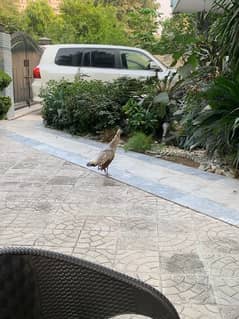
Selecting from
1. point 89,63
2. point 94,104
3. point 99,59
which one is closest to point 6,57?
point 89,63

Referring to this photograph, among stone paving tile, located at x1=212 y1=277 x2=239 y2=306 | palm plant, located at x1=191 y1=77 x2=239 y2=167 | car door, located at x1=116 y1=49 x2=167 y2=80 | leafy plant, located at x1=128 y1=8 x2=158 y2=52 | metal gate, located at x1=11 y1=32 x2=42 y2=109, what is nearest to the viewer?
stone paving tile, located at x1=212 y1=277 x2=239 y2=306

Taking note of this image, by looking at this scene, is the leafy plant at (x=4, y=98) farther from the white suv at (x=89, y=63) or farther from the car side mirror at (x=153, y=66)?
the car side mirror at (x=153, y=66)

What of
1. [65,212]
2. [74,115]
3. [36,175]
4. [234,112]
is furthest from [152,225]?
[74,115]

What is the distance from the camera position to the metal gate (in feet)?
36.5

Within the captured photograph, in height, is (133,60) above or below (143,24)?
below

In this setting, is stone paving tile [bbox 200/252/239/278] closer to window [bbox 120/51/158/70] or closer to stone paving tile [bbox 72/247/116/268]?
stone paving tile [bbox 72/247/116/268]

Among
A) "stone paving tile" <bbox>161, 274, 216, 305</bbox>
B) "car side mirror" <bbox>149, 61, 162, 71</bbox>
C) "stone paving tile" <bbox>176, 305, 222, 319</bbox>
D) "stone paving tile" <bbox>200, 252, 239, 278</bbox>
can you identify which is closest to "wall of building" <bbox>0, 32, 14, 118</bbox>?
"car side mirror" <bbox>149, 61, 162, 71</bbox>

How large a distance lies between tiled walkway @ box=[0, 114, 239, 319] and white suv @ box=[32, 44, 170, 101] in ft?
17.0

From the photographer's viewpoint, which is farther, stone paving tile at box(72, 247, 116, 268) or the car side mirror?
the car side mirror

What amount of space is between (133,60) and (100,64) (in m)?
0.80

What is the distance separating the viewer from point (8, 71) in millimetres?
9703

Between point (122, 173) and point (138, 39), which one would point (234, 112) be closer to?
point (122, 173)

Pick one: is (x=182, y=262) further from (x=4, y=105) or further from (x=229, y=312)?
(x=4, y=105)

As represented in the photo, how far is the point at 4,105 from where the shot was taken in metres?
8.88
